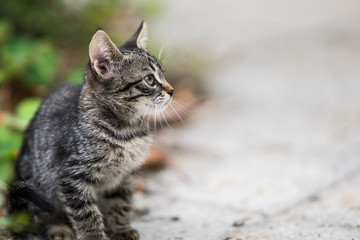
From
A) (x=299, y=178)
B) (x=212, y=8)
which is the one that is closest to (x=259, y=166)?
(x=299, y=178)

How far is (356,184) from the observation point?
11.1 feet

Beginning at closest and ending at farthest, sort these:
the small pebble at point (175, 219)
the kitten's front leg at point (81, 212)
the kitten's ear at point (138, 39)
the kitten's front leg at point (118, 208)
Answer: the kitten's front leg at point (81, 212), the kitten's front leg at point (118, 208), the small pebble at point (175, 219), the kitten's ear at point (138, 39)

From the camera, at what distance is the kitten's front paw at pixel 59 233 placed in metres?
2.92

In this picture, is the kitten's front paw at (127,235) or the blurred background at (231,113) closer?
the kitten's front paw at (127,235)

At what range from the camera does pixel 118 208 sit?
3039 millimetres

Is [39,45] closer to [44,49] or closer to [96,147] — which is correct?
[44,49]

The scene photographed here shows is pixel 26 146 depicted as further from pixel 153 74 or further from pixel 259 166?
pixel 259 166

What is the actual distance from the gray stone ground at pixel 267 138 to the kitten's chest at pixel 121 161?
0.40m

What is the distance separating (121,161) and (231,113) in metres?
2.55

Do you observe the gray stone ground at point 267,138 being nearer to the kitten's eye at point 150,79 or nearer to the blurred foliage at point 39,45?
the kitten's eye at point 150,79

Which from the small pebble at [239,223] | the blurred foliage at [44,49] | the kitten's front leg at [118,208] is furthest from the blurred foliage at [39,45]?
the small pebble at [239,223]

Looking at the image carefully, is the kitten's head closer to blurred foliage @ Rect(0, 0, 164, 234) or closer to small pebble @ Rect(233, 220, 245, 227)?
small pebble @ Rect(233, 220, 245, 227)

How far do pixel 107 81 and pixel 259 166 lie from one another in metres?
1.59

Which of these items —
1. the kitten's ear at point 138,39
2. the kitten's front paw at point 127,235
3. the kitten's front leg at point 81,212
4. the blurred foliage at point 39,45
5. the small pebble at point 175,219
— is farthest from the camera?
the blurred foliage at point 39,45
